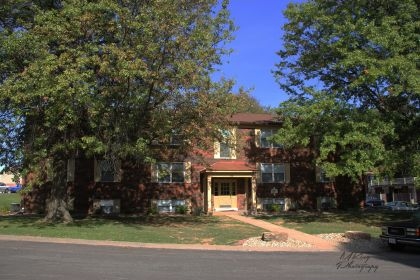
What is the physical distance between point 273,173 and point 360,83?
1410 centimetres

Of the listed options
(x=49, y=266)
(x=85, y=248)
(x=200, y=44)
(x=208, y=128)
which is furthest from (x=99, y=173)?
(x=49, y=266)

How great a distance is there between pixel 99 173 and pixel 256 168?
10911mm

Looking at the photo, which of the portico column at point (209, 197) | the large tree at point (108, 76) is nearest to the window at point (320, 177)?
the portico column at point (209, 197)

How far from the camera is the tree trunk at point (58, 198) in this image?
2438cm

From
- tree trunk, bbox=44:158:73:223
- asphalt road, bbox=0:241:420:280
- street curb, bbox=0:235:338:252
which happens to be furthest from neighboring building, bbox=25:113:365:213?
asphalt road, bbox=0:241:420:280

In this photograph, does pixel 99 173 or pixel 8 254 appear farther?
pixel 99 173

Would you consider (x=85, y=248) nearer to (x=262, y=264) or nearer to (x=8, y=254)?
(x=8, y=254)

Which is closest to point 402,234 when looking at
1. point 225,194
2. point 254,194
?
point 254,194

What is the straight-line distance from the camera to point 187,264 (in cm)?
1209

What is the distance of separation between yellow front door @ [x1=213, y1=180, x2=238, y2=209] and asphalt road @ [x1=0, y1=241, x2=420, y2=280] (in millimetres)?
19240

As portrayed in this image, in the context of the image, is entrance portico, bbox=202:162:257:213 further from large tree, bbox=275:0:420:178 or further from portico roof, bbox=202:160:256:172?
large tree, bbox=275:0:420:178

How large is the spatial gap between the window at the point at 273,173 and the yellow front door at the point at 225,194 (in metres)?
2.29

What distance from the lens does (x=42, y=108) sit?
64.1 ft

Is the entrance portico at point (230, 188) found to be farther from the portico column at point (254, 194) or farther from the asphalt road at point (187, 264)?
the asphalt road at point (187, 264)
